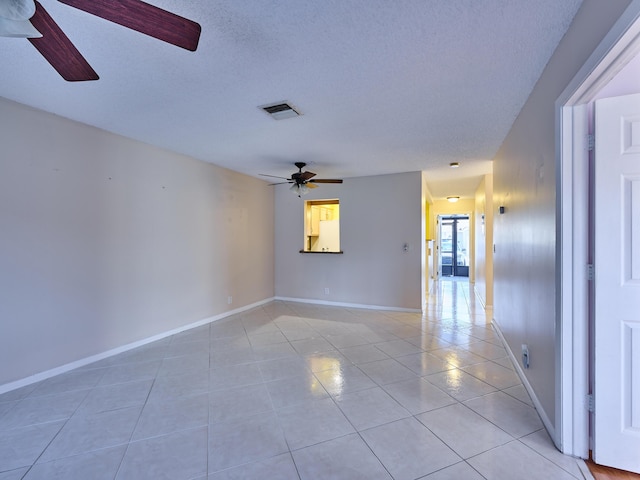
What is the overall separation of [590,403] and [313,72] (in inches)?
103

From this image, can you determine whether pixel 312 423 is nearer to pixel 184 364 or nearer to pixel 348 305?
pixel 184 364

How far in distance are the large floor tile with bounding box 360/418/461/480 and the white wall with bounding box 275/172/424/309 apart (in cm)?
338

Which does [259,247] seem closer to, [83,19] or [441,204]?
[83,19]

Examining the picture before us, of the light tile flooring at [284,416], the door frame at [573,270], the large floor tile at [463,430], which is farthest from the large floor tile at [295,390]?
the door frame at [573,270]

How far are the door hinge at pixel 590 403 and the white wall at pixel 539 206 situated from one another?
146 millimetres

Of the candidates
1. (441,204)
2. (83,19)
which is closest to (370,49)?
(83,19)

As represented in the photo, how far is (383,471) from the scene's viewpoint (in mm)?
1607

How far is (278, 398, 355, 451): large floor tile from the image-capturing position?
1887 millimetres

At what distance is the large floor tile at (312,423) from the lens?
1.89 m

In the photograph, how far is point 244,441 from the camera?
6.13 feet

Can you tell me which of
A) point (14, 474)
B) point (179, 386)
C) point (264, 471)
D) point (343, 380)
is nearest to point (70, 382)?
point (179, 386)

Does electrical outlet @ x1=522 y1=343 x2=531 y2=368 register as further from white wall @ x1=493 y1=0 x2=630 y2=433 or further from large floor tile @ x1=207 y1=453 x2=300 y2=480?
large floor tile @ x1=207 y1=453 x2=300 y2=480

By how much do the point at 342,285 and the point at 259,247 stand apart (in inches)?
69.8

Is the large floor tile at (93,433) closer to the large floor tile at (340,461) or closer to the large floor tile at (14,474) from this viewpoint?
the large floor tile at (14,474)
